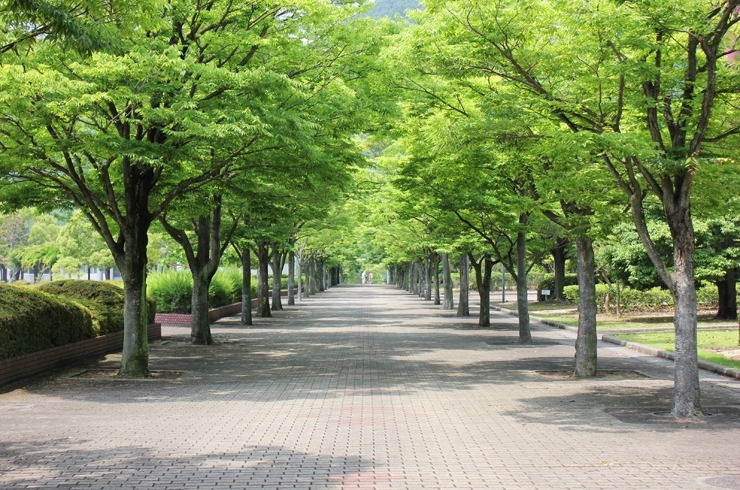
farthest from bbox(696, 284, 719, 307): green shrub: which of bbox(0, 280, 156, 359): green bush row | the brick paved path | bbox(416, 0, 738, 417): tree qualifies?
bbox(0, 280, 156, 359): green bush row

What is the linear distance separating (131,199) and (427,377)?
6348 mm

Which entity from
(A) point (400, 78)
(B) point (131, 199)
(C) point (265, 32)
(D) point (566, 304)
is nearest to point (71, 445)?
(B) point (131, 199)

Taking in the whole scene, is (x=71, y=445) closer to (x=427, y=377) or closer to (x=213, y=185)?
(x=427, y=377)

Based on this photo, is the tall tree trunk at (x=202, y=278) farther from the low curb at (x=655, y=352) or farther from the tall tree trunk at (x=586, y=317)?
the low curb at (x=655, y=352)

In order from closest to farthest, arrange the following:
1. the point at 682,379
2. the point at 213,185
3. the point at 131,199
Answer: the point at 682,379, the point at 131,199, the point at 213,185

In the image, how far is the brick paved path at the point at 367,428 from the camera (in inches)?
276

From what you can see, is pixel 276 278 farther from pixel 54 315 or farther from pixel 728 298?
pixel 54 315

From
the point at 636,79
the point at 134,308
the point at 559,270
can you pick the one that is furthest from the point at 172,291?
the point at 636,79

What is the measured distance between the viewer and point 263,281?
35.7 meters

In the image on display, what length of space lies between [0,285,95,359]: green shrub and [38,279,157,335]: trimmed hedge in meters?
1.70

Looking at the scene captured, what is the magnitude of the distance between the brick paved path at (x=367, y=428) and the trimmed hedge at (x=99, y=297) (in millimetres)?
1641

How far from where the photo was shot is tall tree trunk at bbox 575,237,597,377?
14.6 meters

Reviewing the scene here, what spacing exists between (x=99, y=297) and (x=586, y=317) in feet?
39.8

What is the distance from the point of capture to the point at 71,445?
8305mm
